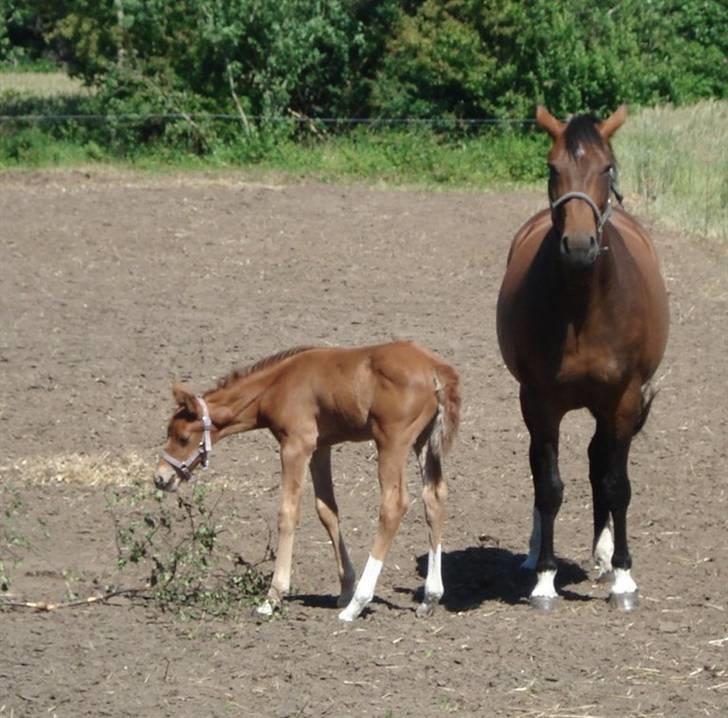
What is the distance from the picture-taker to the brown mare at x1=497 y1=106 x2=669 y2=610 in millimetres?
6883

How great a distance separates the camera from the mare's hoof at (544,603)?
733cm

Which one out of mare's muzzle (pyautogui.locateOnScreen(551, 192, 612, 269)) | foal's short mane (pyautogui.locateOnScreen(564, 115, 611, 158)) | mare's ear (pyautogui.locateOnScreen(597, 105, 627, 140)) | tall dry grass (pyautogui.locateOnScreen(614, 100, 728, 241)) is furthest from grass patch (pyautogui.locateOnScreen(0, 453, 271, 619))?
tall dry grass (pyautogui.locateOnScreen(614, 100, 728, 241))

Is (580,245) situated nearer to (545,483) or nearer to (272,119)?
(545,483)

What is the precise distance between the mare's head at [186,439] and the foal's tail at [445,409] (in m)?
1.05

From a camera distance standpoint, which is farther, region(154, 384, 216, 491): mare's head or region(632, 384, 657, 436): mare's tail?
region(632, 384, 657, 436): mare's tail

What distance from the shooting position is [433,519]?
7.00 meters

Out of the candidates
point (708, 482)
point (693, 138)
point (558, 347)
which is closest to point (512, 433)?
point (708, 482)

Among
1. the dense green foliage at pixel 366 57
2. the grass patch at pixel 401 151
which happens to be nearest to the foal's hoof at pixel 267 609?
the grass patch at pixel 401 151

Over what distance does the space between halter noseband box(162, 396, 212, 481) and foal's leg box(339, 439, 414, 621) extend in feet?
2.67

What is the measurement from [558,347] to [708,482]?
2.73m

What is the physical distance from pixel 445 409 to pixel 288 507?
841 millimetres

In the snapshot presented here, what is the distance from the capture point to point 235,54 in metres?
26.3

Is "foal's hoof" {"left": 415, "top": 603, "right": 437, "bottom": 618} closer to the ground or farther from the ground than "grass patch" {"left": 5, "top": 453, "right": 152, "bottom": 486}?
farther from the ground

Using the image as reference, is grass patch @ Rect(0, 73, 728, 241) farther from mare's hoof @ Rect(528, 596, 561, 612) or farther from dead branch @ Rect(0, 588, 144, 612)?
dead branch @ Rect(0, 588, 144, 612)
